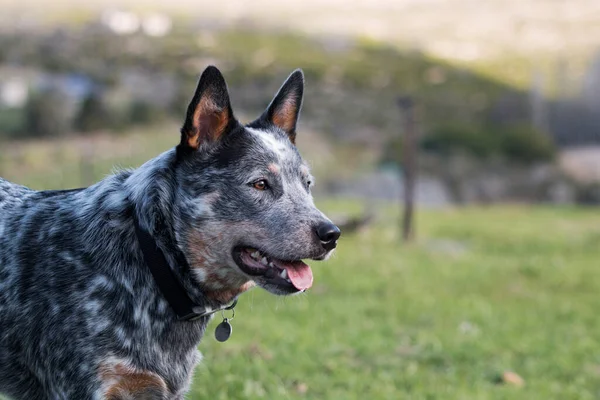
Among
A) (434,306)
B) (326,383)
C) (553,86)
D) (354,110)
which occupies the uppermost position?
(326,383)

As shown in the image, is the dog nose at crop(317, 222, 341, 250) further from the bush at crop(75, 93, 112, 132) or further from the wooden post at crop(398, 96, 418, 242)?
the bush at crop(75, 93, 112, 132)

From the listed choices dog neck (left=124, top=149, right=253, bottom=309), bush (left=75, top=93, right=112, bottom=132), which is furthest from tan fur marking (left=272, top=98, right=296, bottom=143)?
bush (left=75, top=93, right=112, bottom=132)

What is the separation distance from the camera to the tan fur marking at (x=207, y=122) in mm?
3976

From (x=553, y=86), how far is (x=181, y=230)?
45.8 m

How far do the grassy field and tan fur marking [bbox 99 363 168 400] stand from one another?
157cm

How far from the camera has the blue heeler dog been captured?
380 cm

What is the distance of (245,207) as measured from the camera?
4.12m

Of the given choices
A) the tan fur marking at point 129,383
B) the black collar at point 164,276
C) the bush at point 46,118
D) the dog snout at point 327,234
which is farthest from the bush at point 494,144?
the tan fur marking at point 129,383

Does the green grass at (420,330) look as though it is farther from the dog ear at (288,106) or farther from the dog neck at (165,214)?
the dog ear at (288,106)

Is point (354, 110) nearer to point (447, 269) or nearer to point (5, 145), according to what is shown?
point (5, 145)

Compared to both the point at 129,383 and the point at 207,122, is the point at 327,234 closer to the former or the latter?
the point at 207,122

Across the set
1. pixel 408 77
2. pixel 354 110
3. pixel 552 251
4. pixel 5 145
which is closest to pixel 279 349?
pixel 552 251

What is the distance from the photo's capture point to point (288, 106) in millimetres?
4707

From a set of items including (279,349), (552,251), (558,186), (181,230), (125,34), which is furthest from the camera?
(125,34)
